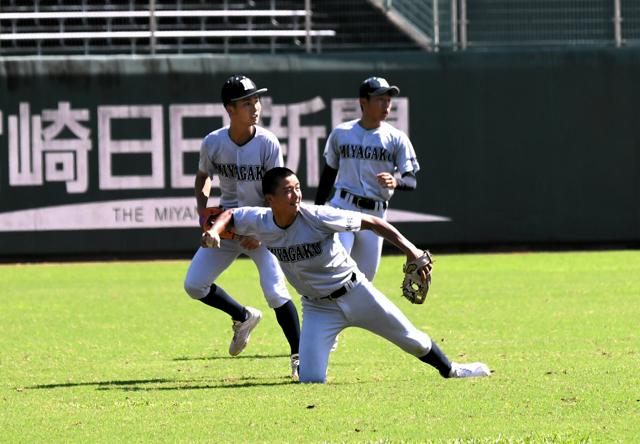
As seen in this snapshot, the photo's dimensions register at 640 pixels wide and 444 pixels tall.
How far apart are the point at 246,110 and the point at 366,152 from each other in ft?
5.66

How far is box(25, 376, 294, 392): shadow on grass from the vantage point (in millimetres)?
8791

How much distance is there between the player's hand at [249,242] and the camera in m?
9.88

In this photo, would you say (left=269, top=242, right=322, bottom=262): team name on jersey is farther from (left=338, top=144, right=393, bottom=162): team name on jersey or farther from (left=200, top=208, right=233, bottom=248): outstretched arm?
(left=338, top=144, right=393, bottom=162): team name on jersey

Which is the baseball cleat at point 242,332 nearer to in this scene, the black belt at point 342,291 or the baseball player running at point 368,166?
the baseball player running at point 368,166

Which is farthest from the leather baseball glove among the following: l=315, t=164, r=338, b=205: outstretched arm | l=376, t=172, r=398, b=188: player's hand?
l=315, t=164, r=338, b=205: outstretched arm

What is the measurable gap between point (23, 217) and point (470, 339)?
1256cm

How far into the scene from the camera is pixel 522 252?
75.1ft

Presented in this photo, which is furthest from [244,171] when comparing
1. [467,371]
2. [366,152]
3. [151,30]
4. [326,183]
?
[151,30]

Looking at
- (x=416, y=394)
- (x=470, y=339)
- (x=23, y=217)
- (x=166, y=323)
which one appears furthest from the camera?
(x=23, y=217)

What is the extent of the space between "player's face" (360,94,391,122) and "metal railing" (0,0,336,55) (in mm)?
11460

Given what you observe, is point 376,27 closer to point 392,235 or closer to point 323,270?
point 323,270

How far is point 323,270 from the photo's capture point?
→ 8711 mm

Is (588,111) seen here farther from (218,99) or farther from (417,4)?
(218,99)

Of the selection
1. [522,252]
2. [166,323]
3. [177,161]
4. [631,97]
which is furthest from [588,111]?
[166,323]
